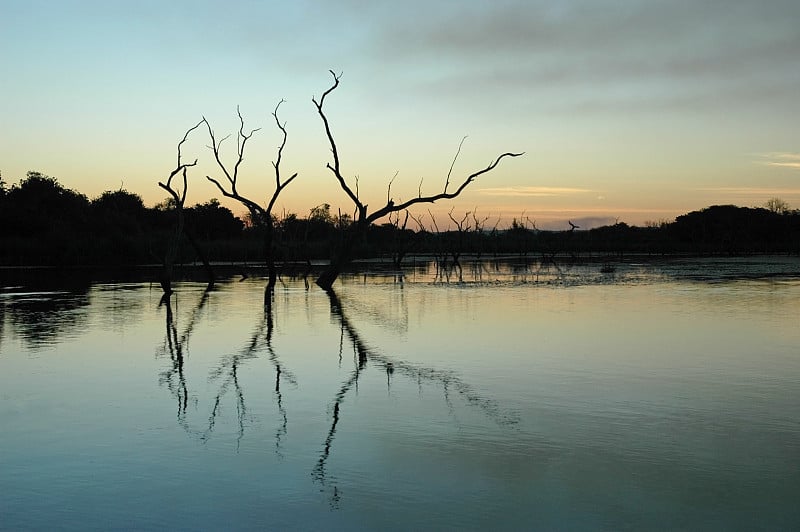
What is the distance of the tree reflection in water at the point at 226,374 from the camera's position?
7.00m

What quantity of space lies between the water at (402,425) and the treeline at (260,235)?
12.6 m

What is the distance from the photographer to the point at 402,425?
6945 mm

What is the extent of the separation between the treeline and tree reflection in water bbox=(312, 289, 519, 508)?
1348 cm

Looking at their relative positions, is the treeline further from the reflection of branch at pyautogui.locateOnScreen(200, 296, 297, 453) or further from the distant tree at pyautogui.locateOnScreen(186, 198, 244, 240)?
the reflection of branch at pyautogui.locateOnScreen(200, 296, 297, 453)

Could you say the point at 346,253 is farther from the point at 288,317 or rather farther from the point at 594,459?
the point at 594,459

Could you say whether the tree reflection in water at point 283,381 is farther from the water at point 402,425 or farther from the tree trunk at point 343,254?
the tree trunk at point 343,254

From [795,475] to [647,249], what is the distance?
7272cm

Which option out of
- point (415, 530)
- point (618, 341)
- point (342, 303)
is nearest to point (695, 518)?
point (415, 530)

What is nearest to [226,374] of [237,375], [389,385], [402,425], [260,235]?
[237,375]

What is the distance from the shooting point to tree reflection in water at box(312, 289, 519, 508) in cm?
582

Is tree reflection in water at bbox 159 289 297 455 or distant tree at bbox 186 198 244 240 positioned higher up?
distant tree at bbox 186 198 244 240

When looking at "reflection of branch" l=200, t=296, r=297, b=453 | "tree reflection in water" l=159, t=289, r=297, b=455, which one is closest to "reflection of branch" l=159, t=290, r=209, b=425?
"tree reflection in water" l=159, t=289, r=297, b=455

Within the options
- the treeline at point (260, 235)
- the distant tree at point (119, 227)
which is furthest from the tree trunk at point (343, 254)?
the distant tree at point (119, 227)

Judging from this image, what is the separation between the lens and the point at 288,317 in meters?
16.2
